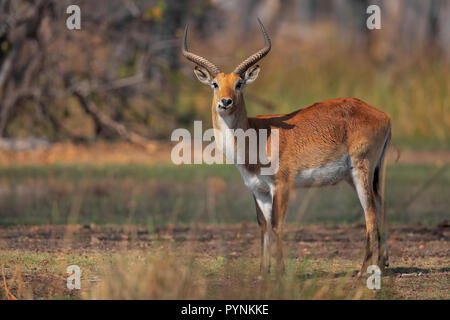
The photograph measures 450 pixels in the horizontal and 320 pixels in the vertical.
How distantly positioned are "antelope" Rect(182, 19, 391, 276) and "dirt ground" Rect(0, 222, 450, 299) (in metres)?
0.43

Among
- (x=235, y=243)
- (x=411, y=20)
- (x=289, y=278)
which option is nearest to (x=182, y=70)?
(x=235, y=243)

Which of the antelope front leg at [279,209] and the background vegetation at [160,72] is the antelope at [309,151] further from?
the background vegetation at [160,72]

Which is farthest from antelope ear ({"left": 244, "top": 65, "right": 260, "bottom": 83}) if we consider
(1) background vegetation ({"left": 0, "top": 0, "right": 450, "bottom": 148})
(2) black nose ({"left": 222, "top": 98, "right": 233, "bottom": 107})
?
(1) background vegetation ({"left": 0, "top": 0, "right": 450, "bottom": 148})

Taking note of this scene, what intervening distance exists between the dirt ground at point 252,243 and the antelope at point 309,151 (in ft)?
1.41

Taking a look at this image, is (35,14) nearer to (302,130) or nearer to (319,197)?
(319,197)

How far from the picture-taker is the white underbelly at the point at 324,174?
8367 mm

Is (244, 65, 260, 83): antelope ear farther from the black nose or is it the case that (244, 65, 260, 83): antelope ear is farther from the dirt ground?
the dirt ground

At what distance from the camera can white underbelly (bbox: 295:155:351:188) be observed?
27.5 ft

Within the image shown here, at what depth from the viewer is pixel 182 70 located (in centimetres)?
1878

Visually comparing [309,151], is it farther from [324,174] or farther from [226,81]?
[226,81]

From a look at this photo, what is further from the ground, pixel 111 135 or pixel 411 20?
pixel 411 20

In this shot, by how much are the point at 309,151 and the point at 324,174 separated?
10.9 inches
